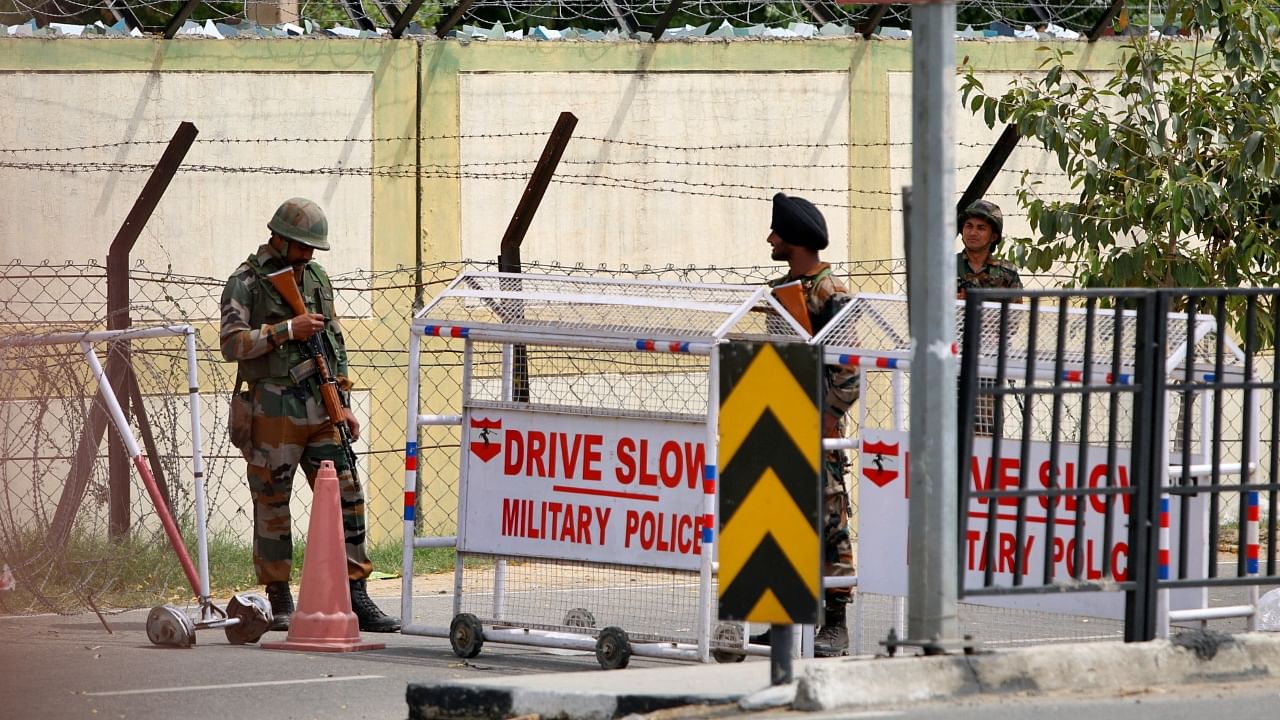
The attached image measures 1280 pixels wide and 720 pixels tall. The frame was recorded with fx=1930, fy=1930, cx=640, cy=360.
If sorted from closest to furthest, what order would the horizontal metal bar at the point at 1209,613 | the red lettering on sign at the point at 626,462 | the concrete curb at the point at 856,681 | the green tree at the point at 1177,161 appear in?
the concrete curb at the point at 856,681
the horizontal metal bar at the point at 1209,613
the red lettering on sign at the point at 626,462
the green tree at the point at 1177,161

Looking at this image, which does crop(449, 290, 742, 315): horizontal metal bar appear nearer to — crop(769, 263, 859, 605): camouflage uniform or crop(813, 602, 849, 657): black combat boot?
crop(769, 263, 859, 605): camouflage uniform

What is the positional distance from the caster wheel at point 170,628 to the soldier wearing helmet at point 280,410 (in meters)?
0.71

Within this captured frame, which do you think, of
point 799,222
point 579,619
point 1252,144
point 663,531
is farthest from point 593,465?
point 1252,144

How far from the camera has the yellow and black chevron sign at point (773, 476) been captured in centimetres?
578

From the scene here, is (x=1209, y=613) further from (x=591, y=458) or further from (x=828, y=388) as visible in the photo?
(x=591, y=458)

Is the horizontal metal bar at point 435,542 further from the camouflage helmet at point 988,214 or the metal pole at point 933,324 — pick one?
the camouflage helmet at point 988,214

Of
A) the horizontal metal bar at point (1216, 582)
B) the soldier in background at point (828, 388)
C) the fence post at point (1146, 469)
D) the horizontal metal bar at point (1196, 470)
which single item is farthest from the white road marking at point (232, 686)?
the horizontal metal bar at point (1196, 470)

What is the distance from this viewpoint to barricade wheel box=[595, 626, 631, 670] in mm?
7359

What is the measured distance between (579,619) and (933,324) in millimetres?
2477

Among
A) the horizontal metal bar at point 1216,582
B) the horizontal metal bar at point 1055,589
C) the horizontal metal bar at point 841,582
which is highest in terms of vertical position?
the horizontal metal bar at point 1216,582

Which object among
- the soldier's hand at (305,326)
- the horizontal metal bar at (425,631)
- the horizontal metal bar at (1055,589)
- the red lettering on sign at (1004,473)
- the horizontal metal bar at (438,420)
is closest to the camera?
the horizontal metal bar at (1055,589)

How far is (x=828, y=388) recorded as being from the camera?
805 cm

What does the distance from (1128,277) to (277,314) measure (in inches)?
206

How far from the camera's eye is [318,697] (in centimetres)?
681
